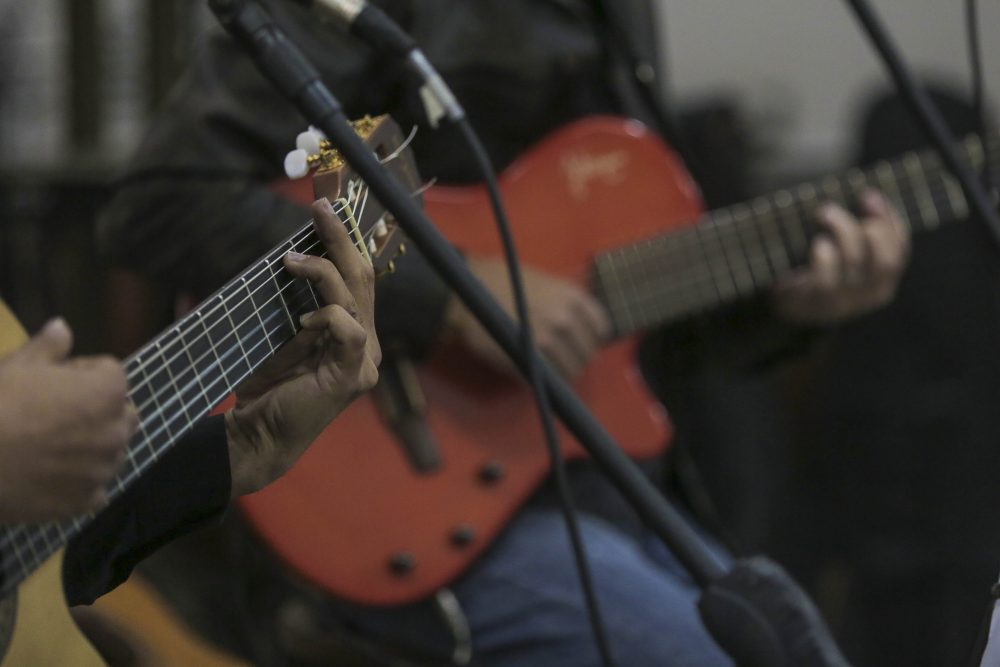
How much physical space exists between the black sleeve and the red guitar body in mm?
256

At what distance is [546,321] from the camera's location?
51.9 inches

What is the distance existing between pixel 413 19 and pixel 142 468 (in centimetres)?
70

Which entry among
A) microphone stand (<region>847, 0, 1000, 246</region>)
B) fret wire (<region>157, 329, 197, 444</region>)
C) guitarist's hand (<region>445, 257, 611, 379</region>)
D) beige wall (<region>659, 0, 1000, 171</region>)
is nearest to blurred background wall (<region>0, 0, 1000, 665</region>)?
beige wall (<region>659, 0, 1000, 171</region>)

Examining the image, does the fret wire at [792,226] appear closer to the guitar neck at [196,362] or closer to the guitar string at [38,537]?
the guitar neck at [196,362]

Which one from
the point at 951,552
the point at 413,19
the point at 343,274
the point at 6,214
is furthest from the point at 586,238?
the point at 6,214

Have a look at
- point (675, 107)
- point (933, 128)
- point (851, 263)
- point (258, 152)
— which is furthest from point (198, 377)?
point (675, 107)

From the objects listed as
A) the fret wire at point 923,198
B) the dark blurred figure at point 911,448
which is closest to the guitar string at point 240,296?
the fret wire at point 923,198

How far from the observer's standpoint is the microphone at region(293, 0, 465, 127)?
91cm

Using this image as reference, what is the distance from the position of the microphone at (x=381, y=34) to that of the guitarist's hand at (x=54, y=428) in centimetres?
35

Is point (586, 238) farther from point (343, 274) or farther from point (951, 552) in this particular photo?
point (951, 552)

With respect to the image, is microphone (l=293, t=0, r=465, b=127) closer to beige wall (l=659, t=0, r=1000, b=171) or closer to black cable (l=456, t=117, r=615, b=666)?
black cable (l=456, t=117, r=615, b=666)

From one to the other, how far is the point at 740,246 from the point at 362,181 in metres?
0.73

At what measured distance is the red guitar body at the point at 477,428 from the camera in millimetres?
1226

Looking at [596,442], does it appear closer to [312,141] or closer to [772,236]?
[312,141]
